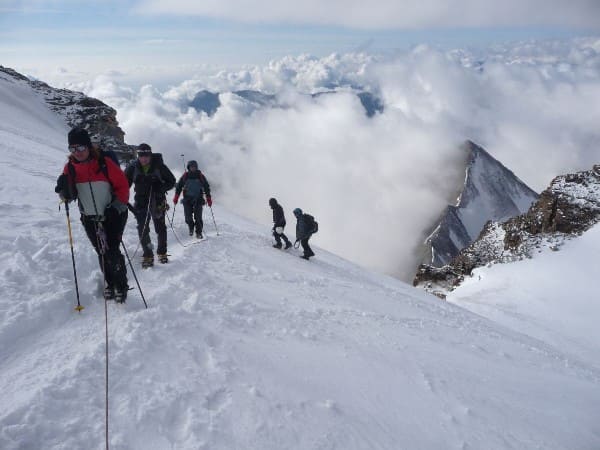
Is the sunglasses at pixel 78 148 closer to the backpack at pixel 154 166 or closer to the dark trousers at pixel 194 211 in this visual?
the backpack at pixel 154 166

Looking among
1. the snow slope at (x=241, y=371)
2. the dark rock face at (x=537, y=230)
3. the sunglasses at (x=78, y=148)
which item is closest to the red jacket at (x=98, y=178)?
the sunglasses at (x=78, y=148)

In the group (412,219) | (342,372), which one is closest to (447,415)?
(342,372)

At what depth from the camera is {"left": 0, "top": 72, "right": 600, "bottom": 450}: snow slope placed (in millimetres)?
4027

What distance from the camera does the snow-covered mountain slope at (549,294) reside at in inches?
864

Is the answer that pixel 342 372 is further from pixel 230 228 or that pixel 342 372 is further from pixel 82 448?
pixel 230 228

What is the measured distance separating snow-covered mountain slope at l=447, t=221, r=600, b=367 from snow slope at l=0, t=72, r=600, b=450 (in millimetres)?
14894

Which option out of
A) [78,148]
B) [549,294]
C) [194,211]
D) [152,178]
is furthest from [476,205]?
[78,148]

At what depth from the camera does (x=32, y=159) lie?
1666 cm

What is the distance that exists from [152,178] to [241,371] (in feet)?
18.0

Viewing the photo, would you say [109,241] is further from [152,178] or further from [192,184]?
[192,184]

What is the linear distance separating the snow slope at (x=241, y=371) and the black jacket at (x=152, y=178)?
1.79 metres

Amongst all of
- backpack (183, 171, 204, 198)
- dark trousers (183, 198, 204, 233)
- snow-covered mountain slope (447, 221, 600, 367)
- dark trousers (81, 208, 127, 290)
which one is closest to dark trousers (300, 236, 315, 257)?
dark trousers (183, 198, 204, 233)

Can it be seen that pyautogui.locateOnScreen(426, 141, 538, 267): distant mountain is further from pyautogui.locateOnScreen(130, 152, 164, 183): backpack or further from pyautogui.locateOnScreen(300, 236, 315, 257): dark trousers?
pyautogui.locateOnScreen(130, 152, 164, 183): backpack

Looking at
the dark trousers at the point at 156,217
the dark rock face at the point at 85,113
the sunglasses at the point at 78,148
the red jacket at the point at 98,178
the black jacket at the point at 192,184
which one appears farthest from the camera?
the dark rock face at the point at 85,113
